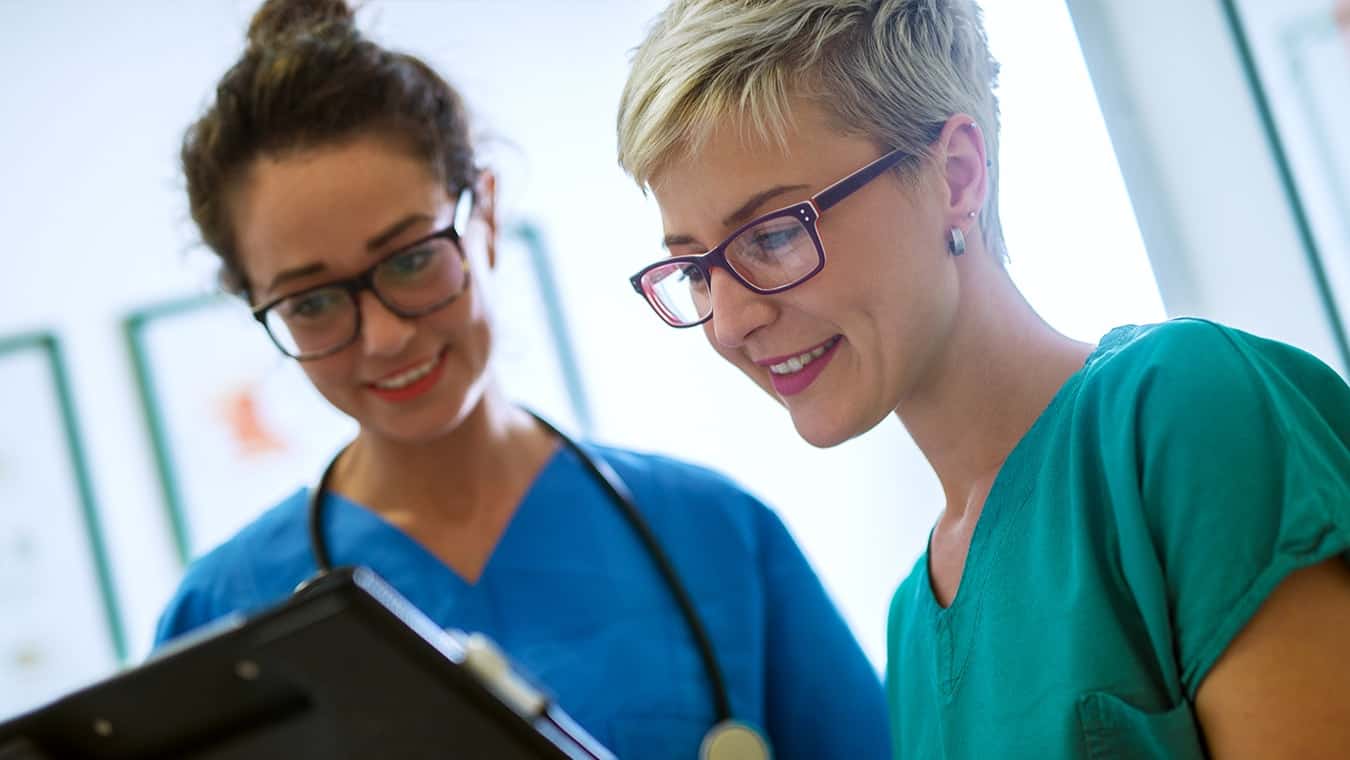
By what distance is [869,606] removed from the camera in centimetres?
214

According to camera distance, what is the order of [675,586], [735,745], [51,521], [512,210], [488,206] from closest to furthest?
[735,745], [675,586], [488,206], [512,210], [51,521]

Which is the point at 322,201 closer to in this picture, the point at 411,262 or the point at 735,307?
the point at 411,262

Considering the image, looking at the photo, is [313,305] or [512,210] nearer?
[313,305]

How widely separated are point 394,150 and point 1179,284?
2.63 ft

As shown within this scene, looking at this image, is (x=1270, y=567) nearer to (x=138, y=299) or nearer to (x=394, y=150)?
(x=394, y=150)

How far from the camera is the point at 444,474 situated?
1329 millimetres

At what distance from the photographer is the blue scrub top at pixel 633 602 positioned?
3.90 ft

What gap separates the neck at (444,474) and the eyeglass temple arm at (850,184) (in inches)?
25.6

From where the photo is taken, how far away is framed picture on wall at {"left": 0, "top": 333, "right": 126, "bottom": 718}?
2.39 metres

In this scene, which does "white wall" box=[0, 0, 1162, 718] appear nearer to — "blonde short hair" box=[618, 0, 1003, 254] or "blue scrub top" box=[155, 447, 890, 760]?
"blue scrub top" box=[155, 447, 890, 760]

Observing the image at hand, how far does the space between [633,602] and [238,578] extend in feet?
1.30

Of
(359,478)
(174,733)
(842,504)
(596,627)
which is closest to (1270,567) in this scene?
(174,733)

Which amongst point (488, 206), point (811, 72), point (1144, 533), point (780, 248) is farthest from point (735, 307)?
point (488, 206)

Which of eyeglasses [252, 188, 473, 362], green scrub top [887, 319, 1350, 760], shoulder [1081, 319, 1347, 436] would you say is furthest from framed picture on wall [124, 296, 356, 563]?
shoulder [1081, 319, 1347, 436]
